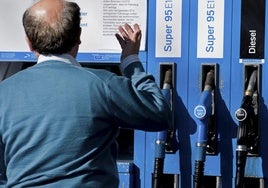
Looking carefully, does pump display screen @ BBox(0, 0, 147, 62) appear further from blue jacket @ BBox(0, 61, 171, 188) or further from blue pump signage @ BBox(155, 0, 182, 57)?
blue jacket @ BBox(0, 61, 171, 188)

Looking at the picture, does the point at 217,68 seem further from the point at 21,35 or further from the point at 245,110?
the point at 21,35

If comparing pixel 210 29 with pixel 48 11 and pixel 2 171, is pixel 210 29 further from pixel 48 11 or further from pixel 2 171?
pixel 2 171

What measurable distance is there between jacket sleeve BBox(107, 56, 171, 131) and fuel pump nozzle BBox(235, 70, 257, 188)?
915 mm

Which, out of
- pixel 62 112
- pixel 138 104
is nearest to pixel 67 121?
pixel 62 112

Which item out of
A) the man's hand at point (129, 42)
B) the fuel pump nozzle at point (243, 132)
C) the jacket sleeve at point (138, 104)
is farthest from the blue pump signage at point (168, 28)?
the jacket sleeve at point (138, 104)

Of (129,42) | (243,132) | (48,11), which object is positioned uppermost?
(48,11)

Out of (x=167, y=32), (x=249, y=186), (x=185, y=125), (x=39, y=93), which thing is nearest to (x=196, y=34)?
(x=167, y=32)

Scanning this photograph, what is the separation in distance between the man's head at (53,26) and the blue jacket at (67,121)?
0.07m

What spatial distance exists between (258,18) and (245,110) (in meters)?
0.49

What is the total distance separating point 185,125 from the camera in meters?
3.90

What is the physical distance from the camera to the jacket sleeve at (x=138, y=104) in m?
2.66

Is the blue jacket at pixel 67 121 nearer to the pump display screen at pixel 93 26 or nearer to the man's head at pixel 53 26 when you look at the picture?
the man's head at pixel 53 26

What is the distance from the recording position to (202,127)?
375cm

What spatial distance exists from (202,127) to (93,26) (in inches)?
33.2
